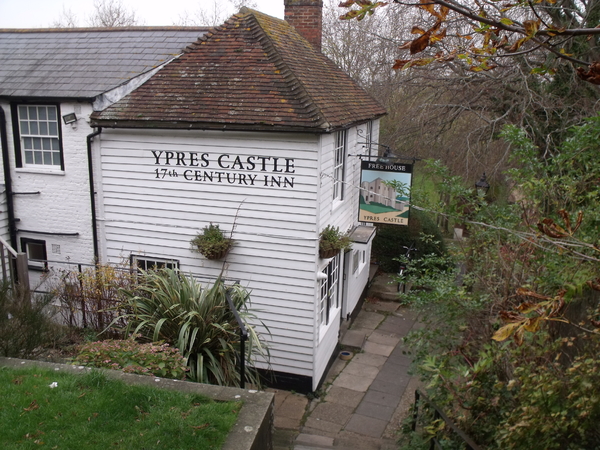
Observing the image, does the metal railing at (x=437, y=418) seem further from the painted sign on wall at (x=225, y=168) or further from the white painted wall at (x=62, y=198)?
the white painted wall at (x=62, y=198)

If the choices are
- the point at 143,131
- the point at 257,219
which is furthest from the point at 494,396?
the point at 143,131

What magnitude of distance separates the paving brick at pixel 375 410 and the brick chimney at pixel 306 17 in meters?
8.77

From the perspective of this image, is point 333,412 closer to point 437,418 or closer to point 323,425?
point 323,425

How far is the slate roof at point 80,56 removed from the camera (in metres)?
10.6

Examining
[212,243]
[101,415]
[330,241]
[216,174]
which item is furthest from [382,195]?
[101,415]

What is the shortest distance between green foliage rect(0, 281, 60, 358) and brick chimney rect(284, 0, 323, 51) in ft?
32.8

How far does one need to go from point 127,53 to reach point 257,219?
5176 mm

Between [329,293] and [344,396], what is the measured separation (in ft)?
6.74

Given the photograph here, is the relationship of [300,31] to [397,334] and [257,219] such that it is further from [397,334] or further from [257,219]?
[397,334]

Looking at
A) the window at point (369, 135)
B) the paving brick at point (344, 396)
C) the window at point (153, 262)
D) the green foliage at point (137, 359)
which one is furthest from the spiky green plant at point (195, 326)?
the window at point (369, 135)

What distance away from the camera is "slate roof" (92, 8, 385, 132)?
364 inches

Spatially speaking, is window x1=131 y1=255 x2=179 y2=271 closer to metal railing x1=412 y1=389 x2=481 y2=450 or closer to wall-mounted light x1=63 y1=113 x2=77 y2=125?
wall-mounted light x1=63 y1=113 x2=77 y2=125

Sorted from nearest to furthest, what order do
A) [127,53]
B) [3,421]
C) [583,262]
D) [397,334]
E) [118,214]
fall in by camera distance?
[3,421], [583,262], [118,214], [127,53], [397,334]

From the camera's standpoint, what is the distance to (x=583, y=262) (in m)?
5.26
